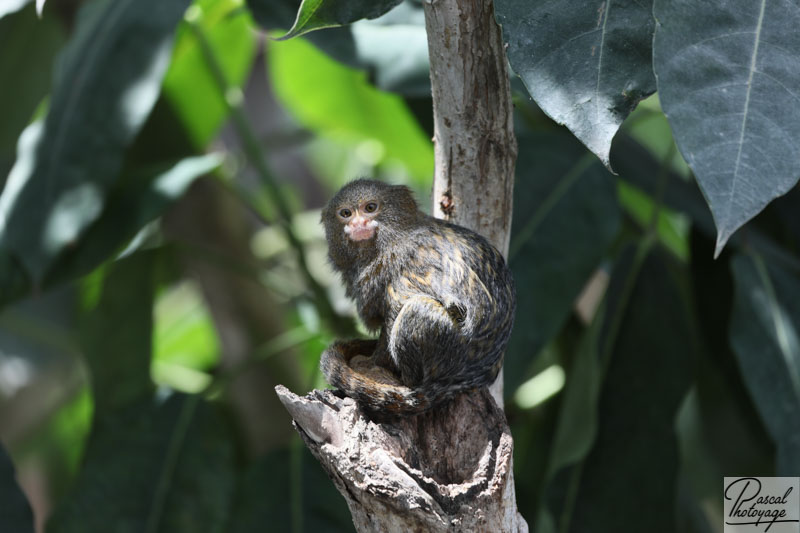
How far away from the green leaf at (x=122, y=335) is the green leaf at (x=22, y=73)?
830 mm

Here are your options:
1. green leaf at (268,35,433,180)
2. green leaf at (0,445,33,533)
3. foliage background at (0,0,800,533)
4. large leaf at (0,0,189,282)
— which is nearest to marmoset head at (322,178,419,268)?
foliage background at (0,0,800,533)

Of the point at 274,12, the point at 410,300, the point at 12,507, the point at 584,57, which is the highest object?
the point at 274,12

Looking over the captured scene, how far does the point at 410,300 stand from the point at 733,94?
46 centimetres

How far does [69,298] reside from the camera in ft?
9.77

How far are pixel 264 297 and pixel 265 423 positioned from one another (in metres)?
0.40

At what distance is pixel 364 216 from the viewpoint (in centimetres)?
121

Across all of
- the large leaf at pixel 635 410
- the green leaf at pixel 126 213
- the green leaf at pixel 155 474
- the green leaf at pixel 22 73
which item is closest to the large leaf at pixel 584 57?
the large leaf at pixel 635 410

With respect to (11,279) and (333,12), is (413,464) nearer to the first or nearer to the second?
(333,12)

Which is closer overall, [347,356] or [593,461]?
[347,356]

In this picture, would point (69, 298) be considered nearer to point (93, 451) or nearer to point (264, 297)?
point (264, 297)

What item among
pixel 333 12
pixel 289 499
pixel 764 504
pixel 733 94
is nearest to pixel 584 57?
pixel 733 94

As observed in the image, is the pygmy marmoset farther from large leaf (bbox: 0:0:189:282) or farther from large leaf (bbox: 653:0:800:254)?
large leaf (bbox: 0:0:189:282)

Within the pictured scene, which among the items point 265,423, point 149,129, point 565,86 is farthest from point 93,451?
point 565,86

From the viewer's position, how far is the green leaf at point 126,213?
1743 millimetres
